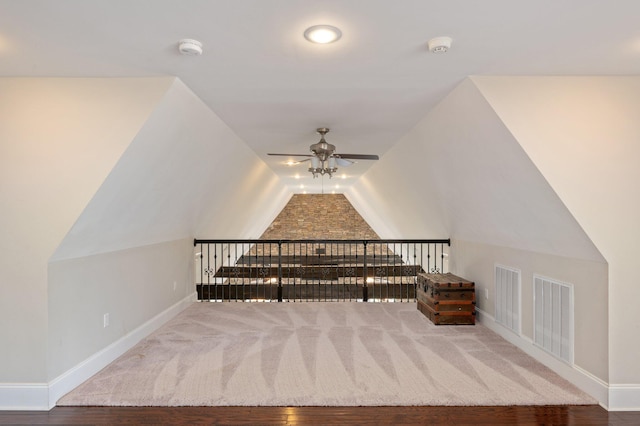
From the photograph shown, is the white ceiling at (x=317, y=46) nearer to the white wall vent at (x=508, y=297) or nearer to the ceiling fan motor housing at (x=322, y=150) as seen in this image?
the ceiling fan motor housing at (x=322, y=150)

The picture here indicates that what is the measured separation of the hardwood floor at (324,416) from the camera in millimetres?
2568

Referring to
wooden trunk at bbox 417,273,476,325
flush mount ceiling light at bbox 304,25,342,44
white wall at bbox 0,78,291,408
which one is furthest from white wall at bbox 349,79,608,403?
white wall at bbox 0,78,291,408

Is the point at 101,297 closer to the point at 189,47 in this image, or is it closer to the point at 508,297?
the point at 189,47

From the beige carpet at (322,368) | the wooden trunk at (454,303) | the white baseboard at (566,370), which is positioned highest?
the wooden trunk at (454,303)

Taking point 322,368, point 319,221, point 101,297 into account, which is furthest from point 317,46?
point 319,221

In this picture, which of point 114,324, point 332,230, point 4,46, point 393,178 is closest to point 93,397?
point 114,324

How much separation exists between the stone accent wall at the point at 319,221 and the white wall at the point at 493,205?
25.5ft

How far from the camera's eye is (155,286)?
4676 mm

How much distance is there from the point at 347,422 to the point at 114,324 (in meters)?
2.60

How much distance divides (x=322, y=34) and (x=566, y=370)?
340cm

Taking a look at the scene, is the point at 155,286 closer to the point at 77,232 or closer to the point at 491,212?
the point at 77,232

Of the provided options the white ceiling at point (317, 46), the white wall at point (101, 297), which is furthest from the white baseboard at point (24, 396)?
the white ceiling at point (317, 46)

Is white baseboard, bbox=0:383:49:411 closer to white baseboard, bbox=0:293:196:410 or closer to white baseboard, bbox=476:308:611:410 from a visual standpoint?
white baseboard, bbox=0:293:196:410

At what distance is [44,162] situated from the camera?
2846 mm
